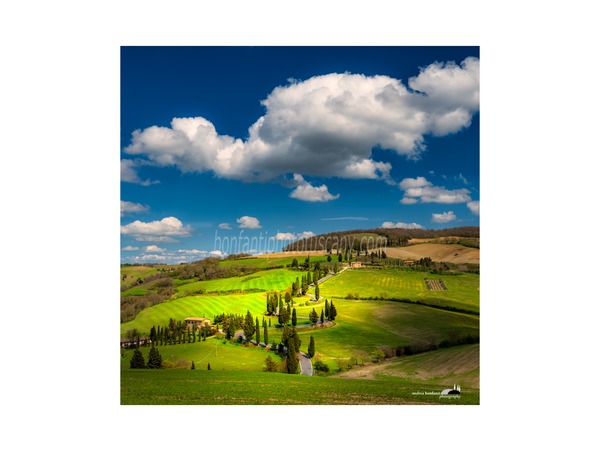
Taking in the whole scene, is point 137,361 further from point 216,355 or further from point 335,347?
point 335,347

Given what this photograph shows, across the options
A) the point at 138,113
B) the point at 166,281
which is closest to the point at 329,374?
the point at 166,281

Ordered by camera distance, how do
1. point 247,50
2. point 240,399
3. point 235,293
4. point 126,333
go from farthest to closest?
1. point 235,293
2. point 126,333
3. point 247,50
4. point 240,399

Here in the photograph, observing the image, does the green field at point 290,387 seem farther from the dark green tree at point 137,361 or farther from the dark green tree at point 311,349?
the dark green tree at point 311,349

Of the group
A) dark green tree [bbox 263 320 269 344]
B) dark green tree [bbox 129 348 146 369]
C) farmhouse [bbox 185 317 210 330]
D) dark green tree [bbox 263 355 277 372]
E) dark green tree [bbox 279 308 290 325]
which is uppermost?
dark green tree [bbox 279 308 290 325]

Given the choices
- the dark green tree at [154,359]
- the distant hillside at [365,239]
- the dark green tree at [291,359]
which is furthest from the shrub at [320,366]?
the dark green tree at [154,359]

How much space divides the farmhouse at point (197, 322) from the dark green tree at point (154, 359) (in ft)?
4.23

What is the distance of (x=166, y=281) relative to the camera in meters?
13.1

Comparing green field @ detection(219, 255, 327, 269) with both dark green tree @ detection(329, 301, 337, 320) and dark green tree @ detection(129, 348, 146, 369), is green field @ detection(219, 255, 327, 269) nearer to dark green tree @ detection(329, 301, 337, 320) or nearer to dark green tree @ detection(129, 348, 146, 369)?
dark green tree @ detection(329, 301, 337, 320)

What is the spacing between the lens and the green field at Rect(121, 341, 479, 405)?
9.92m

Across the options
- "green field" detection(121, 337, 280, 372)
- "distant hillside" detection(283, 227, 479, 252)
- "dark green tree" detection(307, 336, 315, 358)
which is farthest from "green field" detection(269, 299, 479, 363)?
"distant hillside" detection(283, 227, 479, 252)

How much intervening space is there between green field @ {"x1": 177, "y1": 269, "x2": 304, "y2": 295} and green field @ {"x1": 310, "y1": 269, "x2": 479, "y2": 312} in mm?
1046

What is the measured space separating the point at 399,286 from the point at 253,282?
214 inches

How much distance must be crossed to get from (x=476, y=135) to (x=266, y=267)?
27.5ft

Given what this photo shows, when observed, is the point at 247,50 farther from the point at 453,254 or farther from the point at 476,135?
the point at 453,254
